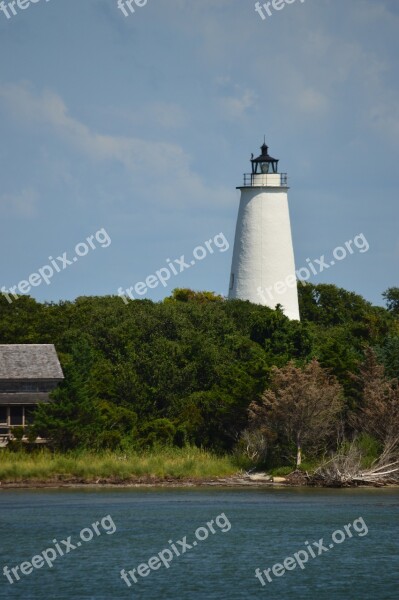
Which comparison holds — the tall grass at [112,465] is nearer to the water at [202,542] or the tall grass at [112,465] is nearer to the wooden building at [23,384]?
the water at [202,542]

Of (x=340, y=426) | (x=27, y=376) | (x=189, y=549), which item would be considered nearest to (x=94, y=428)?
(x=27, y=376)

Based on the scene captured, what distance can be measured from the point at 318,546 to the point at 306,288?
5755 centimetres

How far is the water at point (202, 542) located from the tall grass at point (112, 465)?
1449mm

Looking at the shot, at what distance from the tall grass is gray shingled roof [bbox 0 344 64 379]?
499cm

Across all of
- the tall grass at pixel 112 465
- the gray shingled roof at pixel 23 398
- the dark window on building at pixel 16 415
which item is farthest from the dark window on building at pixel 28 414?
the tall grass at pixel 112 465

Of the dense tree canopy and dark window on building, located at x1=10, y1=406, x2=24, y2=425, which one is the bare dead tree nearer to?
the dense tree canopy

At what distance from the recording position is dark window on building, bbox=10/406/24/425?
216 feet

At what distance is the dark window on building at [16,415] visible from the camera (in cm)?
6569

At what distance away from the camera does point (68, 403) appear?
60344 millimetres

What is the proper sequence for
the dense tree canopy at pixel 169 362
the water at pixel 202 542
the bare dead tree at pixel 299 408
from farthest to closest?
the dense tree canopy at pixel 169 362, the bare dead tree at pixel 299 408, the water at pixel 202 542

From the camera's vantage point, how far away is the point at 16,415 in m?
65.8

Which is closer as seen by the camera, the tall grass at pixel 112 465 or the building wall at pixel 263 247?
the tall grass at pixel 112 465

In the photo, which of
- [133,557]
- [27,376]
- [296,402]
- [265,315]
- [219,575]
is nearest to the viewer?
[219,575]

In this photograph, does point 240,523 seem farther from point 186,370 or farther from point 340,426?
point 186,370
